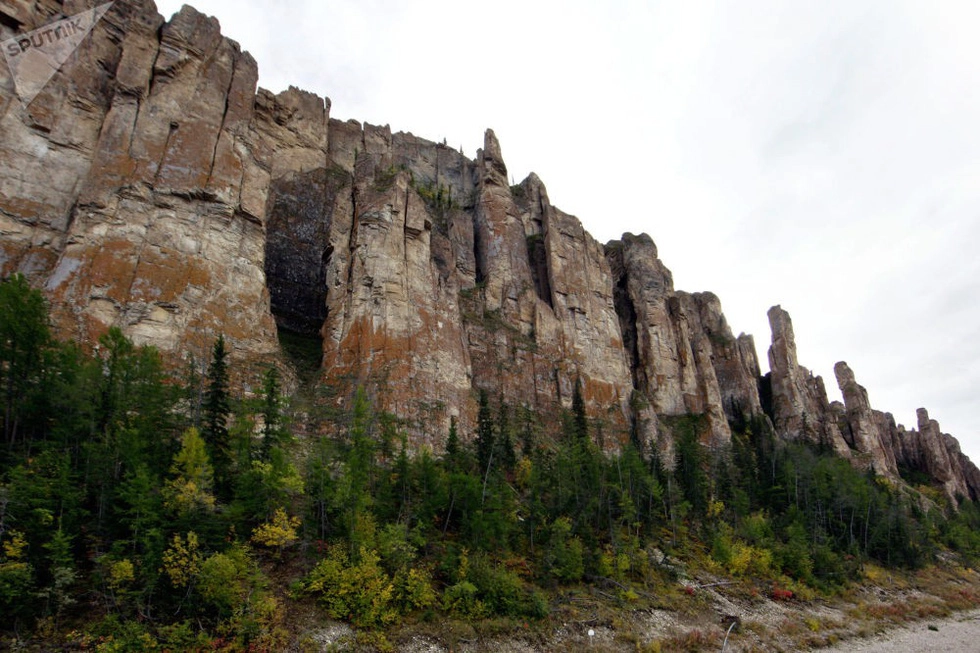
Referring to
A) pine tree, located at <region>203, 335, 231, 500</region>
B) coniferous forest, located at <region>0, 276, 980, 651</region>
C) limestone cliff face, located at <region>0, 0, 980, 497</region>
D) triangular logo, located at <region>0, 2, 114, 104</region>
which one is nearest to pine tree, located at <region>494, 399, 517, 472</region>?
coniferous forest, located at <region>0, 276, 980, 651</region>

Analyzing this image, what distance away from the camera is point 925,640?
40969mm

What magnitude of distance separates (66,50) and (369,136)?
4216 centimetres

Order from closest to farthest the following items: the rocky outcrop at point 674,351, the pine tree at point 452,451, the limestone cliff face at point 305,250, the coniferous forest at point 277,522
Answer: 1. the coniferous forest at point 277,522
2. the limestone cliff face at point 305,250
3. the pine tree at point 452,451
4. the rocky outcrop at point 674,351

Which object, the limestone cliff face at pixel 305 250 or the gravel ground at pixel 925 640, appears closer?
the gravel ground at pixel 925 640

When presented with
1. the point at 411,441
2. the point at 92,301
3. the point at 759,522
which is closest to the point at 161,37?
the point at 92,301

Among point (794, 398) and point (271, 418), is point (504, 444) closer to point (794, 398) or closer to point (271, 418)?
point (271, 418)

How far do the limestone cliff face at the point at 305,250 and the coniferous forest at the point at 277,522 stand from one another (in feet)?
17.7

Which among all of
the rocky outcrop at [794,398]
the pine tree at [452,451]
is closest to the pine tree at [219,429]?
the pine tree at [452,451]

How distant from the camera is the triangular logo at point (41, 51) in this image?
47906 millimetres

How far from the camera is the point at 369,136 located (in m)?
88.5

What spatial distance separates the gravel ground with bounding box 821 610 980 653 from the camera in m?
37.8

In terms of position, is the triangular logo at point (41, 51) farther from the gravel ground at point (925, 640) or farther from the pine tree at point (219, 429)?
the gravel ground at point (925, 640)

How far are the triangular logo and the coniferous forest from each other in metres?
25.3

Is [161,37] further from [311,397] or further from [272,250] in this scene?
[311,397]
